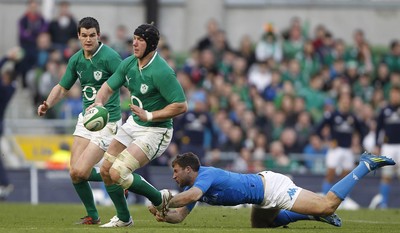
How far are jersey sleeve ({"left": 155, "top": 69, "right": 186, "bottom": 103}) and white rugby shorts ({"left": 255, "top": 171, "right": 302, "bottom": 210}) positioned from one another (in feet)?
4.82

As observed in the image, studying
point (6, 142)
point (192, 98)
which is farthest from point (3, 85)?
point (192, 98)

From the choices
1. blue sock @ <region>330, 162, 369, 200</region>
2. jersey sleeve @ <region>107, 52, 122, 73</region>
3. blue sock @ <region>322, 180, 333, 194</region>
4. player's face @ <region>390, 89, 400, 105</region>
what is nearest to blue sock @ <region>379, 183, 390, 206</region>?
blue sock @ <region>322, 180, 333, 194</region>

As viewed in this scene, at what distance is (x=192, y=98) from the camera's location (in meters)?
26.1

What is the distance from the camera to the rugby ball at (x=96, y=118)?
13914 millimetres

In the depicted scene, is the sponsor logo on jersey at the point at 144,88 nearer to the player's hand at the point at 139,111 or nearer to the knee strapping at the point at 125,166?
the player's hand at the point at 139,111

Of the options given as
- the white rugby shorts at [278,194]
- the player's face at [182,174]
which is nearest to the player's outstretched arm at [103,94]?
the player's face at [182,174]

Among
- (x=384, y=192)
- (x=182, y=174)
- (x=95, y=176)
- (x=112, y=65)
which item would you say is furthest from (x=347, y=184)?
(x=384, y=192)

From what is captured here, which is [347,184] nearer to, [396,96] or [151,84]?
[151,84]

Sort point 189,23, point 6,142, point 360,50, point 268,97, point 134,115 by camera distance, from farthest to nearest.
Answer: point 189,23
point 360,50
point 268,97
point 6,142
point 134,115

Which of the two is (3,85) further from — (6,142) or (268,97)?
(268,97)

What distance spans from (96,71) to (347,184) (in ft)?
11.8

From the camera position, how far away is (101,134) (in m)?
15.1

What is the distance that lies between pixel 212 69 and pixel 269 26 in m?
2.37

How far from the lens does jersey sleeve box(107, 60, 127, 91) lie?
14367 mm
